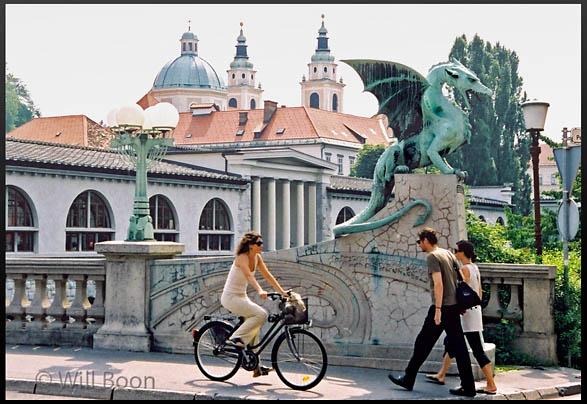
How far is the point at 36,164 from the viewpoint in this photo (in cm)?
3884

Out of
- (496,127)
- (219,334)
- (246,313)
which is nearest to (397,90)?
(246,313)

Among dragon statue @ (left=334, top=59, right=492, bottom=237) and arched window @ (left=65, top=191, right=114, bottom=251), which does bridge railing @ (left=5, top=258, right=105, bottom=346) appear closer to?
dragon statue @ (left=334, top=59, right=492, bottom=237)

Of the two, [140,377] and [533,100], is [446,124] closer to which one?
[140,377]

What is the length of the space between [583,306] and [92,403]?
6211mm

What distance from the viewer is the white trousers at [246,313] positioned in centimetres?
1122

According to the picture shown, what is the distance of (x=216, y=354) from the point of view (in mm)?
11352

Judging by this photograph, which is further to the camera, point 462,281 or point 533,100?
point 533,100

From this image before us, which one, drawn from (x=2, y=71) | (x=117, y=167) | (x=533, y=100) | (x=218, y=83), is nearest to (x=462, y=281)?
(x=2, y=71)

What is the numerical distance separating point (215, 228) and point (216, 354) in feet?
130

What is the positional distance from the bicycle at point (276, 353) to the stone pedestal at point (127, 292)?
230 centimetres

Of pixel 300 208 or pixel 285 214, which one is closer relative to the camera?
pixel 285 214

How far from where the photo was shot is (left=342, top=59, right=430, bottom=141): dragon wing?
13523 mm

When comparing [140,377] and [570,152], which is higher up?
[570,152]

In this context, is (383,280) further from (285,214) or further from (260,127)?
(260,127)
